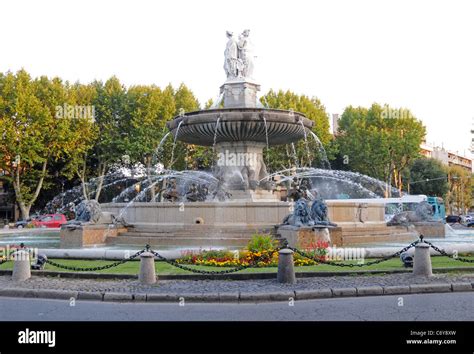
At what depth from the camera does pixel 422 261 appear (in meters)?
11.6

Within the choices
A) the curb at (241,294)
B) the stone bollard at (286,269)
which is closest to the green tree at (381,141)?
the stone bollard at (286,269)

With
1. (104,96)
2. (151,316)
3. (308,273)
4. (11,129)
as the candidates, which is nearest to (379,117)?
(104,96)

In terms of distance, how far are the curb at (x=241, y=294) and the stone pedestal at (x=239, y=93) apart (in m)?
16.3

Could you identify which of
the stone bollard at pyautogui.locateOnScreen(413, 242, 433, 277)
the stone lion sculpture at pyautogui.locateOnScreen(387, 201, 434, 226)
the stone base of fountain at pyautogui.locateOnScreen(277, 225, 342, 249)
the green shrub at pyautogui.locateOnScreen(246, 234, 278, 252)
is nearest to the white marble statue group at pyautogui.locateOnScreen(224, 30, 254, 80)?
the stone lion sculpture at pyautogui.locateOnScreen(387, 201, 434, 226)

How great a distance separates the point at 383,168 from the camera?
5509 cm

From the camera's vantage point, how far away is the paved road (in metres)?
8.26

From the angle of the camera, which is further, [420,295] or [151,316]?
[420,295]

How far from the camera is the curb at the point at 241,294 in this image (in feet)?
31.8

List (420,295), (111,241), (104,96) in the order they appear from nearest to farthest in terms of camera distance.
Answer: (420,295) → (111,241) → (104,96)

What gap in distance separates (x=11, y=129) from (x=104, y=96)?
936 centimetres

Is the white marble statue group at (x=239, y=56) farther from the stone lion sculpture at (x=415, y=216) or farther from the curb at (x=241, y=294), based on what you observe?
the curb at (x=241, y=294)
